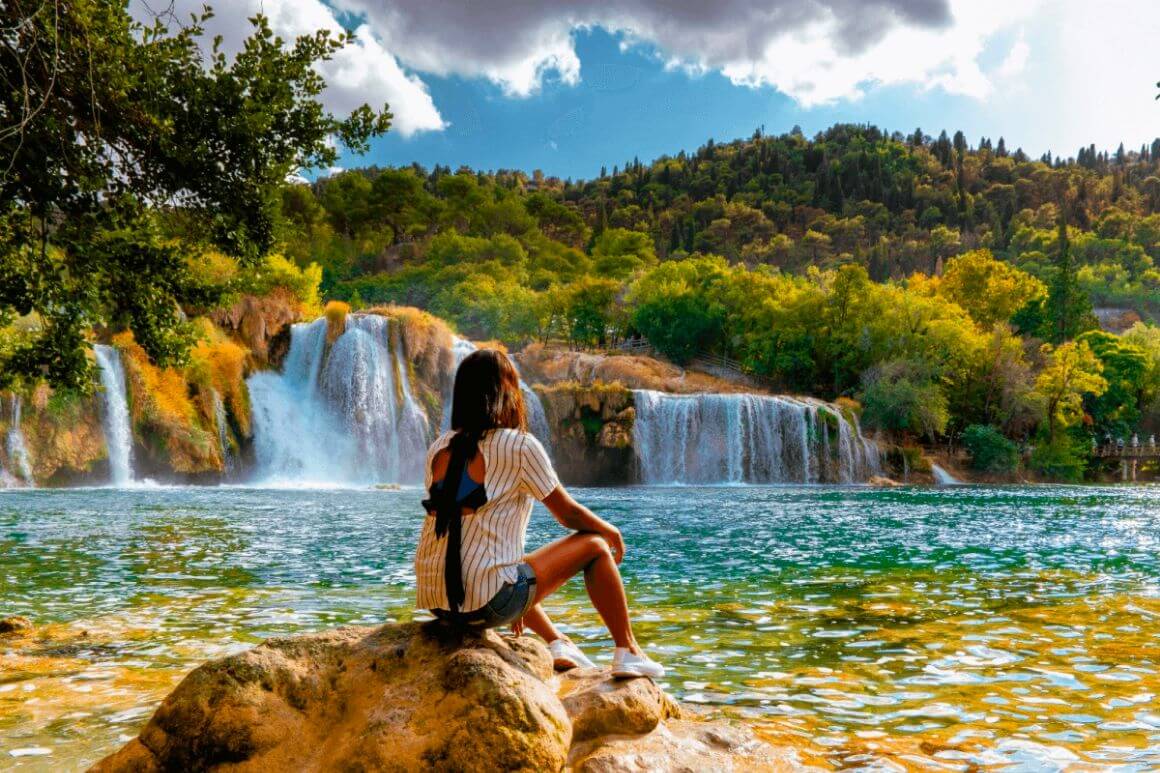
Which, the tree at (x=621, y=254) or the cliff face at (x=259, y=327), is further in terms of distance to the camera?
the tree at (x=621, y=254)

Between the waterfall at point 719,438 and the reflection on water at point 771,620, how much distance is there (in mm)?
21860

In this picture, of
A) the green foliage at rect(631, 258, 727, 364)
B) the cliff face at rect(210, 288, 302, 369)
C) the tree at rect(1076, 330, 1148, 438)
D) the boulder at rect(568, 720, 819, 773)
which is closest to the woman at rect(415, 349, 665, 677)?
the boulder at rect(568, 720, 819, 773)

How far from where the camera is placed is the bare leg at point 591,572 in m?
4.25

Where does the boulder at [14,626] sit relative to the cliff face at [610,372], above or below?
below

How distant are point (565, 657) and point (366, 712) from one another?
4.70 ft

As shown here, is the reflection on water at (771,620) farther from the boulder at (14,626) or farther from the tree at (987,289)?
the tree at (987,289)

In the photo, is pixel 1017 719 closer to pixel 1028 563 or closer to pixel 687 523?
pixel 1028 563

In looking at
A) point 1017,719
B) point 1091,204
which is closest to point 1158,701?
point 1017,719

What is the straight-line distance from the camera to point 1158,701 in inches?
213

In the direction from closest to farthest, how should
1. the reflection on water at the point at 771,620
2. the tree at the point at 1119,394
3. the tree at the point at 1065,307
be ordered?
the reflection on water at the point at 771,620 → the tree at the point at 1119,394 → the tree at the point at 1065,307

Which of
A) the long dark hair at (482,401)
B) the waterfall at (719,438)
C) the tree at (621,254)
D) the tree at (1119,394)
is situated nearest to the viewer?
the long dark hair at (482,401)

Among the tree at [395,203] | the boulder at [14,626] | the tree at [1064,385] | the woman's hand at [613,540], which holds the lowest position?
the boulder at [14,626]

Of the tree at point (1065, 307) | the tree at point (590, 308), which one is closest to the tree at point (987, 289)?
the tree at point (1065, 307)

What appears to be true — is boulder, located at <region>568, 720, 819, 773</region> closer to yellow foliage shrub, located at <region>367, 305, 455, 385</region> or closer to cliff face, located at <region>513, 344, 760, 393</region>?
yellow foliage shrub, located at <region>367, 305, 455, 385</region>
